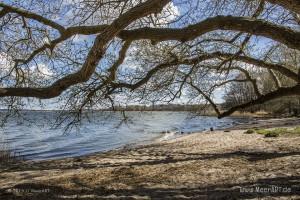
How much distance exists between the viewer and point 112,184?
8695 mm

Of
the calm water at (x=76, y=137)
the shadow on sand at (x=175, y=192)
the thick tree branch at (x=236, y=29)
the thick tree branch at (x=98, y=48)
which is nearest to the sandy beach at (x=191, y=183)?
the shadow on sand at (x=175, y=192)

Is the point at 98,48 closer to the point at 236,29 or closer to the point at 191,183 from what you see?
the point at 236,29

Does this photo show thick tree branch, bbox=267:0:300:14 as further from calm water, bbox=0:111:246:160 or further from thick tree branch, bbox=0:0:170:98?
calm water, bbox=0:111:246:160

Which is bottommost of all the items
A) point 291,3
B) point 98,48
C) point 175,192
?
point 175,192

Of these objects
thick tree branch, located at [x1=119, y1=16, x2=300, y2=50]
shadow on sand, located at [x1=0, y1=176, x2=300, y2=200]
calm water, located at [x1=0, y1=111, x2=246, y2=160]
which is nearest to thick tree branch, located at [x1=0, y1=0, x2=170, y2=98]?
thick tree branch, located at [x1=119, y1=16, x2=300, y2=50]

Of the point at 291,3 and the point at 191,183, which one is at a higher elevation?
the point at 291,3

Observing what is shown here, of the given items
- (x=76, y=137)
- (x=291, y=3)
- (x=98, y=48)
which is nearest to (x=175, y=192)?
(x=98, y=48)

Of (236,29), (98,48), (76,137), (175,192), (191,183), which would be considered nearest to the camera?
(98,48)

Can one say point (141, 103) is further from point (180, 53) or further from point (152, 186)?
point (152, 186)

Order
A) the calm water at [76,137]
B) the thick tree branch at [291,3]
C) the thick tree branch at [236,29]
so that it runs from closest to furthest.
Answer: the thick tree branch at [291,3] → the thick tree branch at [236,29] → the calm water at [76,137]

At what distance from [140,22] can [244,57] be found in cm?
256

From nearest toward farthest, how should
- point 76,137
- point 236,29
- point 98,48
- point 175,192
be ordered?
point 98,48 < point 236,29 < point 175,192 < point 76,137

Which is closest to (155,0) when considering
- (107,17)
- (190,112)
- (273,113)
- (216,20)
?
(216,20)

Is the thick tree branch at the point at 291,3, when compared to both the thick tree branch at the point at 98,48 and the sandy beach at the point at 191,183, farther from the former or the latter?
the sandy beach at the point at 191,183
